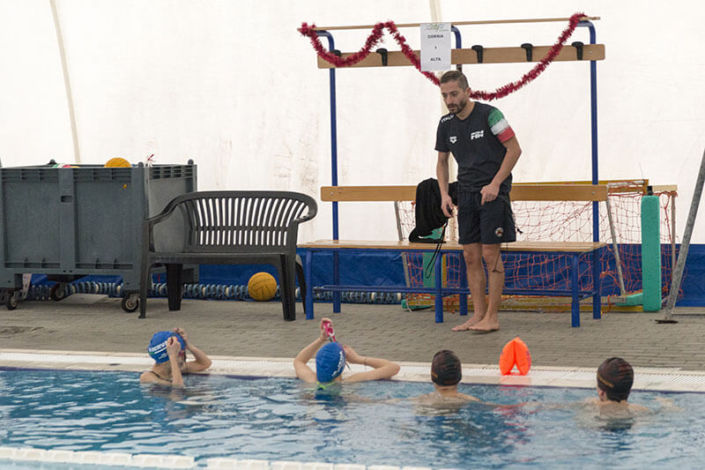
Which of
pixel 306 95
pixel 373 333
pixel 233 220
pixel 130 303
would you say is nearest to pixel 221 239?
pixel 233 220

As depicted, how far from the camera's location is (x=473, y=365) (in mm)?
7531

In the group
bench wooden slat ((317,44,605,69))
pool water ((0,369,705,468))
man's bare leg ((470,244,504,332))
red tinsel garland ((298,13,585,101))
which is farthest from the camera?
red tinsel garland ((298,13,585,101))

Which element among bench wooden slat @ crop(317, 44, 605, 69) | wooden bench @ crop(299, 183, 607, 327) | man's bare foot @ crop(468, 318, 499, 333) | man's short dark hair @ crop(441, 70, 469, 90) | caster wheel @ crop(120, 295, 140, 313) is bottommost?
man's bare foot @ crop(468, 318, 499, 333)

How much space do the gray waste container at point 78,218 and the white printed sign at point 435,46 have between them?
112 inches

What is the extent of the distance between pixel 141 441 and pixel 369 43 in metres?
5.50

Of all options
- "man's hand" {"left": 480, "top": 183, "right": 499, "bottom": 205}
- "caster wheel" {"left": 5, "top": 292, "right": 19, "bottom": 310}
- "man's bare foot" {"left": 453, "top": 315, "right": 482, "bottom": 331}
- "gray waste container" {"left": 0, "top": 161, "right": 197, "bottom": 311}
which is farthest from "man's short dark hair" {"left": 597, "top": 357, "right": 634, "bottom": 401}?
"caster wheel" {"left": 5, "top": 292, "right": 19, "bottom": 310}

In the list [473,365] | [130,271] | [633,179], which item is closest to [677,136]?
[633,179]

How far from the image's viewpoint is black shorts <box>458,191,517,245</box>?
923 centimetres

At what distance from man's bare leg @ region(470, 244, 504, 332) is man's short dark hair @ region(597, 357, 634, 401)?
10.5ft

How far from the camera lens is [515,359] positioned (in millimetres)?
7152

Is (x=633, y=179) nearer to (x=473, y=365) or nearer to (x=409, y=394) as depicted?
(x=473, y=365)

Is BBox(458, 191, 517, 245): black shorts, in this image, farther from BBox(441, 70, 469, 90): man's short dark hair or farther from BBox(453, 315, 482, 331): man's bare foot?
BBox(441, 70, 469, 90): man's short dark hair

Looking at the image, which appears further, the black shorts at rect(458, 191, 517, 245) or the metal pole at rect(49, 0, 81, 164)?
the metal pole at rect(49, 0, 81, 164)

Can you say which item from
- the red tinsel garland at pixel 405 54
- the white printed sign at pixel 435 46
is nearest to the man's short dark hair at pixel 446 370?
the white printed sign at pixel 435 46
